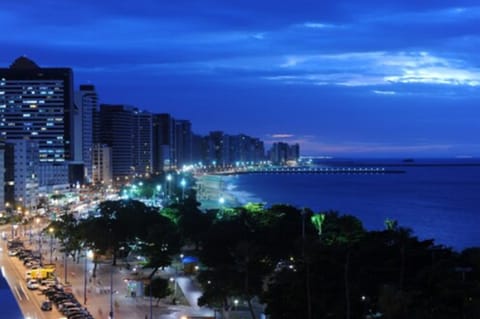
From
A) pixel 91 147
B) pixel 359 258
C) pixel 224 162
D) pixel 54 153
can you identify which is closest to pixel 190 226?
pixel 359 258

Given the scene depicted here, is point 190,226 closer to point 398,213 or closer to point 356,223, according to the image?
point 356,223

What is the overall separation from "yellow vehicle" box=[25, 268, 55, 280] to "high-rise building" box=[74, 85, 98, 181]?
62.3m

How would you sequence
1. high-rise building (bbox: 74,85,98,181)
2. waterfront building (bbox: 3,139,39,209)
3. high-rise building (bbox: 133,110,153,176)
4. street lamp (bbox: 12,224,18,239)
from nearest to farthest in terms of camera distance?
street lamp (bbox: 12,224,18,239) < waterfront building (bbox: 3,139,39,209) < high-rise building (bbox: 74,85,98,181) < high-rise building (bbox: 133,110,153,176)

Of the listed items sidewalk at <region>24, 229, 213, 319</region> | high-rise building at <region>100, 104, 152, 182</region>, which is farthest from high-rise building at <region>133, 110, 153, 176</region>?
sidewalk at <region>24, 229, 213, 319</region>

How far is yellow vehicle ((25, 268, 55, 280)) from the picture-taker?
2557 centimetres

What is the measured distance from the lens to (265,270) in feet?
66.2

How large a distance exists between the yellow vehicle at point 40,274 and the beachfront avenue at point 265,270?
0.57 meters

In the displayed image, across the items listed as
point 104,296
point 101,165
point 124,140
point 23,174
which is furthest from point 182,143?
point 104,296

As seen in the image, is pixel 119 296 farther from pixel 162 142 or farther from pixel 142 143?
pixel 162 142

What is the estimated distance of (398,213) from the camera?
58.2 metres

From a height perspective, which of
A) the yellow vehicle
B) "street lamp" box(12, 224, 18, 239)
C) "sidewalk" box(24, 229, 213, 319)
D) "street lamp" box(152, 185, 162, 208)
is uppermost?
"street lamp" box(152, 185, 162, 208)

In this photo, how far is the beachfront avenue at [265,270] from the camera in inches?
639

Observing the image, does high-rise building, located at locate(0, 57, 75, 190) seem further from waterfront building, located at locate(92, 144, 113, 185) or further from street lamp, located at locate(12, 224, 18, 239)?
street lamp, located at locate(12, 224, 18, 239)

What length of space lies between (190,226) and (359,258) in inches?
651
